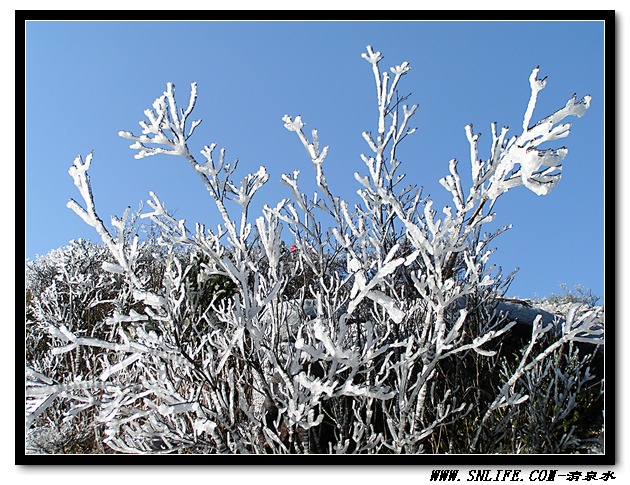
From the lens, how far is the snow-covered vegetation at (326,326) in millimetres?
2148

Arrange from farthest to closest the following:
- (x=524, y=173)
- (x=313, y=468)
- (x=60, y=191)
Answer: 1. (x=60, y=191)
2. (x=313, y=468)
3. (x=524, y=173)

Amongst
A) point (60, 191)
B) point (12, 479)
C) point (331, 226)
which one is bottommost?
point (12, 479)

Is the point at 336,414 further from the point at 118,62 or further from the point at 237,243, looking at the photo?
the point at 118,62

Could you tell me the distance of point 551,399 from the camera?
319cm

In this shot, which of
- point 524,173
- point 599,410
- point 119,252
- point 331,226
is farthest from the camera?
point 599,410

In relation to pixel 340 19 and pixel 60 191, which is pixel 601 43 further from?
pixel 60 191

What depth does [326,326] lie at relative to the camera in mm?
2432

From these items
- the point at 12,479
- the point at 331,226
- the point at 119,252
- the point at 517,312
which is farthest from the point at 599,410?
the point at 12,479

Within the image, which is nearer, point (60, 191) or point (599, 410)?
Result: point (60, 191)

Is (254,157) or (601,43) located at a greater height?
(601,43)

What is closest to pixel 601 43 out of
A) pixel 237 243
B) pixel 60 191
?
pixel 237 243

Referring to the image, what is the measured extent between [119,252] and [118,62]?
55.3 inches

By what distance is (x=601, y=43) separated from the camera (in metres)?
2.80

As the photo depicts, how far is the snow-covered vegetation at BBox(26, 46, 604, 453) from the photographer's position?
2.15m
